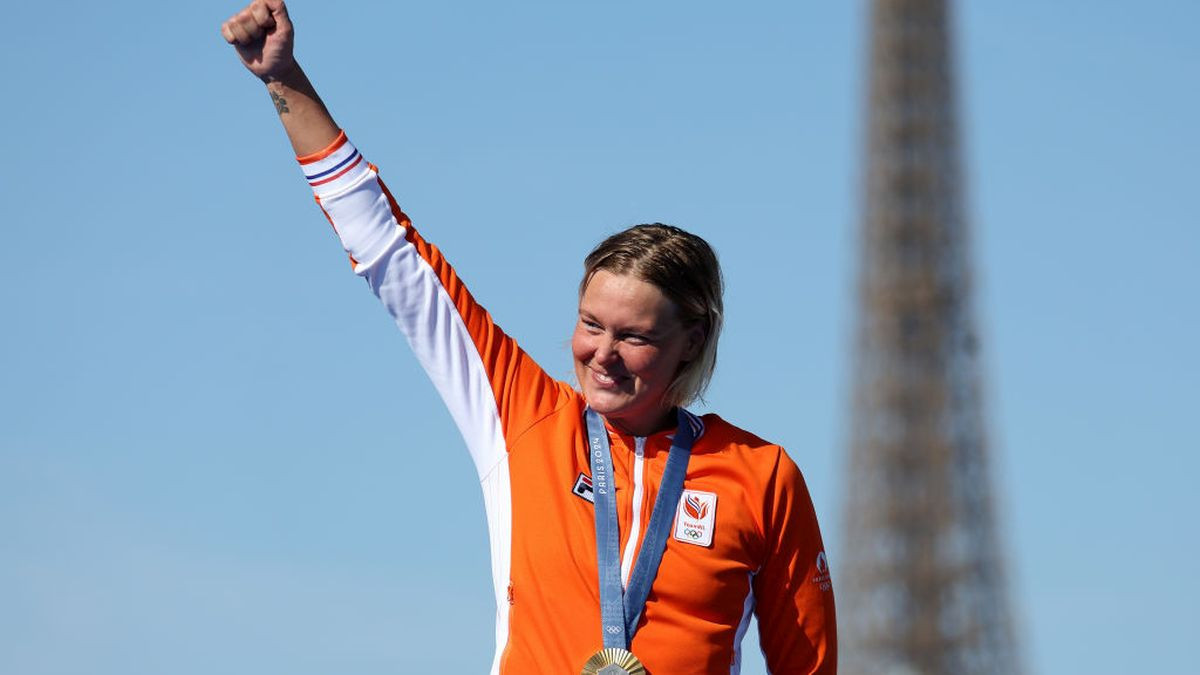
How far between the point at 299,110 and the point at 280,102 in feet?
0.16

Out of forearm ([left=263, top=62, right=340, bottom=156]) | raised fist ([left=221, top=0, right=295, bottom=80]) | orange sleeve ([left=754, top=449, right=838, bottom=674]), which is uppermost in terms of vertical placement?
raised fist ([left=221, top=0, right=295, bottom=80])

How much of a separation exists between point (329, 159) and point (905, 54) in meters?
52.1

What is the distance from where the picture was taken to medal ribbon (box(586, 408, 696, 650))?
5.24 meters

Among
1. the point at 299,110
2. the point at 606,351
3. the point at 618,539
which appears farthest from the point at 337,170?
the point at 618,539

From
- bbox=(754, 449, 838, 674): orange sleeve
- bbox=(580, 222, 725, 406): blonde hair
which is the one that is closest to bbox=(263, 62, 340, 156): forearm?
bbox=(580, 222, 725, 406): blonde hair

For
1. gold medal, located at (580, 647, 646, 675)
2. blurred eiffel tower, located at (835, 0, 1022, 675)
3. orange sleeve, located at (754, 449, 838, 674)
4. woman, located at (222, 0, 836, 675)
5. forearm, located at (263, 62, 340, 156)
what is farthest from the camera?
blurred eiffel tower, located at (835, 0, 1022, 675)

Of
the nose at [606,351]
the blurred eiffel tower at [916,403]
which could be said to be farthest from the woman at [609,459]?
the blurred eiffel tower at [916,403]

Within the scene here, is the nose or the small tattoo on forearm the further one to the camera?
the small tattoo on forearm

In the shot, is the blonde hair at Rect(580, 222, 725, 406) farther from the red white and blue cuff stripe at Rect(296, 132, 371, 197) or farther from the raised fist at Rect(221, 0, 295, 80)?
the raised fist at Rect(221, 0, 295, 80)

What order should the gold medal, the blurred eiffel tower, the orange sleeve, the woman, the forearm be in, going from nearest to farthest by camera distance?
the gold medal, the woman, the orange sleeve, the forearm, the blurred eiffel tower

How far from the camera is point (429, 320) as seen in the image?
5.53 metres

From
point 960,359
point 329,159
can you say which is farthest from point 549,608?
point 960,359

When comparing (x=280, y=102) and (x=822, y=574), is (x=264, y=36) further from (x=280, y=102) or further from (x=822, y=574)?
(x=822, y=574)

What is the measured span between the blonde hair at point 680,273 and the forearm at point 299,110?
70 cm
